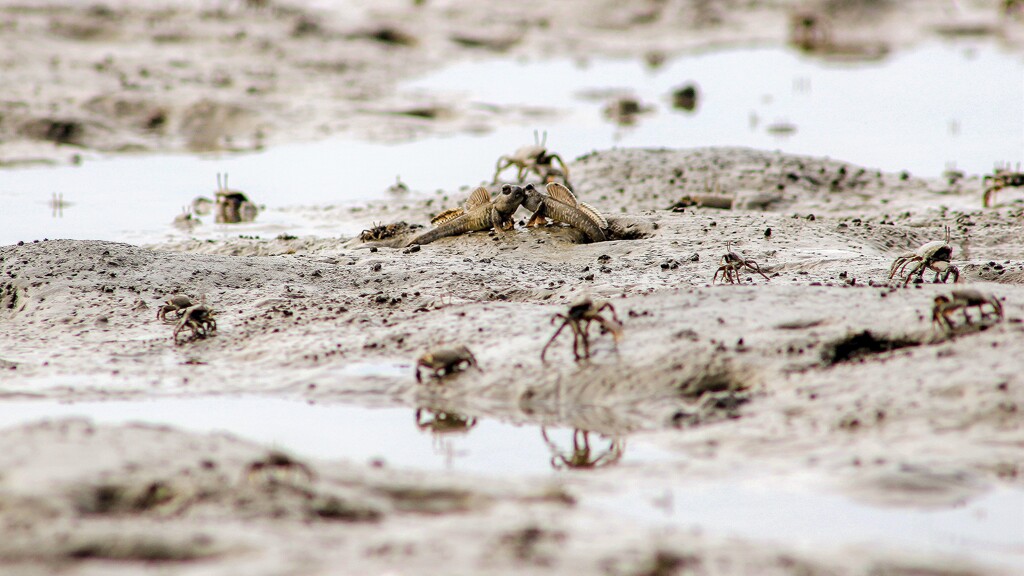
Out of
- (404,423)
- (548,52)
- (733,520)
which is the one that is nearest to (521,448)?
(404,423)

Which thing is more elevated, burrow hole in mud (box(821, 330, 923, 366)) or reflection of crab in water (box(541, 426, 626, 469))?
burrow hole in mud (box(821, 330, 923, 366))

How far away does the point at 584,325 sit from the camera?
5.82 m

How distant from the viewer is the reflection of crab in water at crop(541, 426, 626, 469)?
15.6 ft

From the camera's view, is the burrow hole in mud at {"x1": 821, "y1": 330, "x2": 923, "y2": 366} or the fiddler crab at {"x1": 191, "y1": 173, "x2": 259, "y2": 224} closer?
the burrow hole in mud at {"x1": 821, "y1": 330, "x2": 923, "y2": 366}

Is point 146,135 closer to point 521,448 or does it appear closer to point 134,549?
point 521,448

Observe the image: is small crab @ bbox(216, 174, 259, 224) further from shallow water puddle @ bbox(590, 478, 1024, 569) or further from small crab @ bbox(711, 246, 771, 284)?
shallow water puddle @ bbox(590, 478, 1024, 569)

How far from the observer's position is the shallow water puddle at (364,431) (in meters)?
4.81

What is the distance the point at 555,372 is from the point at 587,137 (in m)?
9.60

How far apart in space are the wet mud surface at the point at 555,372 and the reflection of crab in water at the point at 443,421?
0.07 ft

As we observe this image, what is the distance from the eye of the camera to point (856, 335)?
5.55 metres

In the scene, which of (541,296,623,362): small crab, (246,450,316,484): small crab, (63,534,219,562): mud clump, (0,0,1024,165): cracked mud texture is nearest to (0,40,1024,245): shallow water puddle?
(0,0,1024,165): cracked mud texture

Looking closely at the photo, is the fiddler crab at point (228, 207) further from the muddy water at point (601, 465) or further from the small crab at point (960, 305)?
the small crab at point (960, 305)

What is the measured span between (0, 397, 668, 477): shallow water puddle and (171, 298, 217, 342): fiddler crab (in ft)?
3.07

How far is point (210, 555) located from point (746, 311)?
322cm
